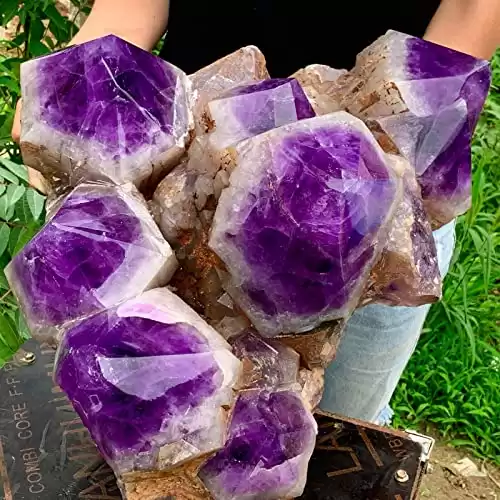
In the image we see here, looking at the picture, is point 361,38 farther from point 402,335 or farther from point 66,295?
point 66,295

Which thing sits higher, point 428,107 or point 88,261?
point 428,107

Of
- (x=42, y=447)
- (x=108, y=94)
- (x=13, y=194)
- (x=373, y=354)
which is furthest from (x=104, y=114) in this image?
(x=373, y=354)

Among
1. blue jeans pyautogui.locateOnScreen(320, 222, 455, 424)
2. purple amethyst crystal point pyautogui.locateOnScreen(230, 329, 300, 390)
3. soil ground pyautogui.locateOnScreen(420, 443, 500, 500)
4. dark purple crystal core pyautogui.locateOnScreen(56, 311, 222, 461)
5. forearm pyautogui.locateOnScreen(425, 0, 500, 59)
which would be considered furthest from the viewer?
soil ground pyautogui.locateOnScreen(420, 443, 500, 500)

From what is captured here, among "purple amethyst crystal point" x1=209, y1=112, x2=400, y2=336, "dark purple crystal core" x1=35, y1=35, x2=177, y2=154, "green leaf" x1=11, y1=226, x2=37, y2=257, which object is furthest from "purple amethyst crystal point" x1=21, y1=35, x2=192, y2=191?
"green leaf" x1=11, y1=226, x2=37, y2=257

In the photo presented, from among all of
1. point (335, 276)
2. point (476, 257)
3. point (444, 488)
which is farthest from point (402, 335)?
point (476, 257)

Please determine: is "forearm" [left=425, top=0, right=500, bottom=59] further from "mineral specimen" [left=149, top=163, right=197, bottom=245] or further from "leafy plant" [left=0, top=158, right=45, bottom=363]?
"leafy plant" [left=0, top=158, right=45, bottom=363]

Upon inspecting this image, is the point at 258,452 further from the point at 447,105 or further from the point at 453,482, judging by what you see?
the point at 453,482
